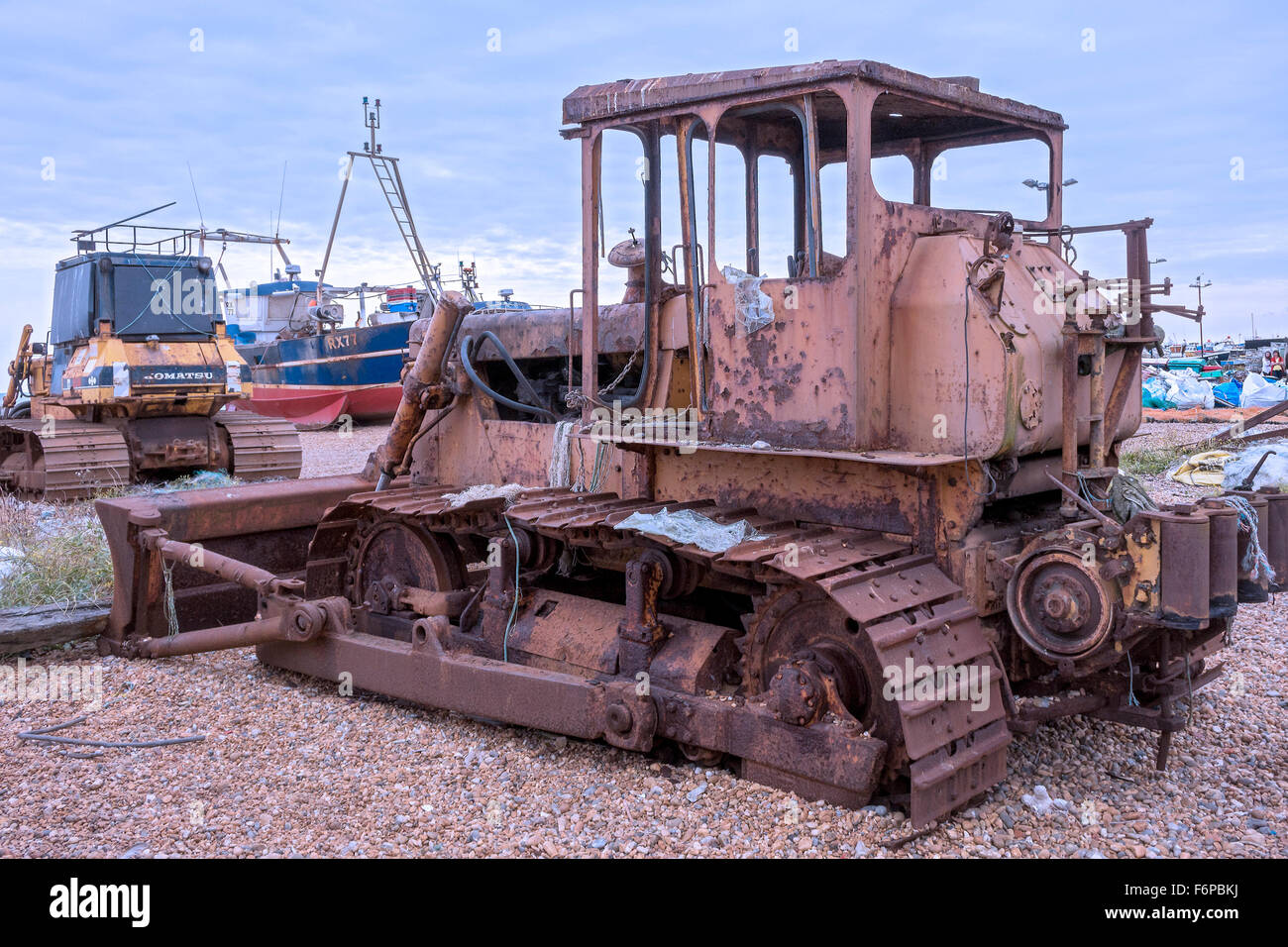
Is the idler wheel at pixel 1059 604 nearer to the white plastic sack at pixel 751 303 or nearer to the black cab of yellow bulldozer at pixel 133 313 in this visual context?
the white plastic sack at pixel 751 303

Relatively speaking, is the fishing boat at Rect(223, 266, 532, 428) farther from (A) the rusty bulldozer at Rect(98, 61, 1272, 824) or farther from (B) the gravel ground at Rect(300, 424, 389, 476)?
(A) the rusty bulldozer at Rect(98, 61, 1272, 824)

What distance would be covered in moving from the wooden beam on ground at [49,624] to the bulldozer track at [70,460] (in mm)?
6653

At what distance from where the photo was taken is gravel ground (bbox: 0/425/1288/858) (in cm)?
410

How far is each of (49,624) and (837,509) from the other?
462cm

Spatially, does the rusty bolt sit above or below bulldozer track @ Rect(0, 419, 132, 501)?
below

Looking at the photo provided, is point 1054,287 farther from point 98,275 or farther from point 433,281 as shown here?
point 433,281

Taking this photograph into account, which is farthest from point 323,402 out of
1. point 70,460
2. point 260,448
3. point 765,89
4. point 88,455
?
point 765,89

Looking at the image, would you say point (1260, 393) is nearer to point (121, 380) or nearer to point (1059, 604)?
point (121, 380)

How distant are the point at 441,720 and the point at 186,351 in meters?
9.84

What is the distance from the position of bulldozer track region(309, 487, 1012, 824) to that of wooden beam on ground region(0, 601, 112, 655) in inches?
127

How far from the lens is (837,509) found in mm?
4785

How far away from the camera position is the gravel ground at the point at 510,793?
4.10 m

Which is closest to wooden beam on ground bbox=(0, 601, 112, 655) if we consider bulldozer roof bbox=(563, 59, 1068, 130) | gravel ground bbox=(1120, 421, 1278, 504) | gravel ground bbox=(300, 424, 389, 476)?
bulldozer roof bbox=(563, 59, 1068, 130)

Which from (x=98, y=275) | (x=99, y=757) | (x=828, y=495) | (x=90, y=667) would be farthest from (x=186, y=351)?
(x=828, y=495)
